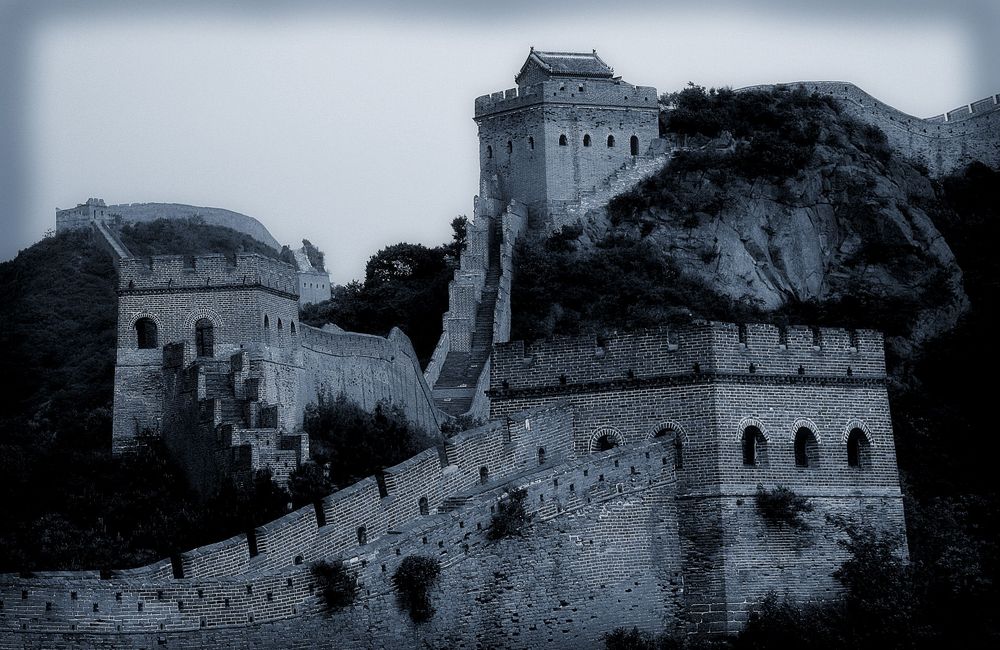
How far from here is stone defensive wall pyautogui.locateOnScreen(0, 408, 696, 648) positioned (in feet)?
85.4

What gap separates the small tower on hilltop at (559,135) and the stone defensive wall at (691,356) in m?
42.8

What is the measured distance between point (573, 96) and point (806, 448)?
47.1 meters

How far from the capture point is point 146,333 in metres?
52.2

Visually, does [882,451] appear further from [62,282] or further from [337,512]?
[62,282]

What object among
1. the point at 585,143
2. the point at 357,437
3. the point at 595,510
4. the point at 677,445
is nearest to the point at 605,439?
the point at 677,445

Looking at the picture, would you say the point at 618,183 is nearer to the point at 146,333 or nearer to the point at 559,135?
the point at 559,135

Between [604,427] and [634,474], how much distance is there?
1299 millimetres

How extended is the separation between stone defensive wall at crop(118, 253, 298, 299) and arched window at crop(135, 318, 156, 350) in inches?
33.2

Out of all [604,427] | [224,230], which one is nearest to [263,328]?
[604,427]

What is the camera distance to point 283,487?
4388cm

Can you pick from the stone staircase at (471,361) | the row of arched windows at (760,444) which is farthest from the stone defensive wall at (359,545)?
the stone staircase at (471,361)

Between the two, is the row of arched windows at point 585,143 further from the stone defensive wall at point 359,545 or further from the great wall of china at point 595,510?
the stone defensive wall at point 359,545

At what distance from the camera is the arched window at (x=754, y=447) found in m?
32.0

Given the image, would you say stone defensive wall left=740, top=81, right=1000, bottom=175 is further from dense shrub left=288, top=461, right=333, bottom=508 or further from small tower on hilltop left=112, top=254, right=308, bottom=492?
dense shrub left=288, top=461, right=333, bottom=508
